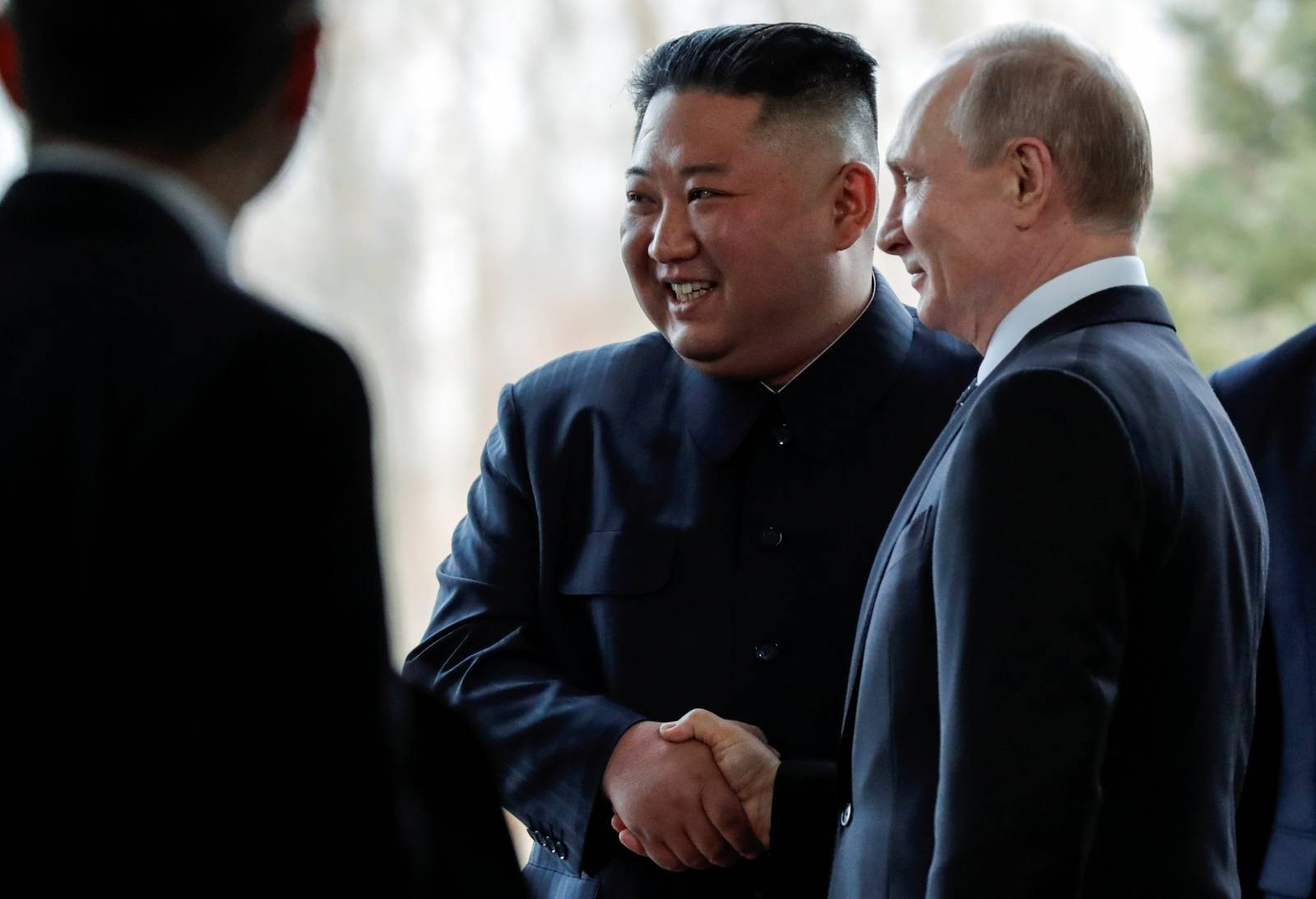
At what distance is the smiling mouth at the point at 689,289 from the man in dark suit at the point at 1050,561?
0.39 metres

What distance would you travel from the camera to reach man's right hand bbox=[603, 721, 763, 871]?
1809 mm

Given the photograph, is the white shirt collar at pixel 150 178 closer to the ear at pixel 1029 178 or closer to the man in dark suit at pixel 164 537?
the man in dark suit at pixel 164 537

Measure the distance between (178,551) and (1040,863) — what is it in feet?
2.62

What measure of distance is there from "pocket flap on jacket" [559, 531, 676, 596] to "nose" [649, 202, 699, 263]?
1.11ft

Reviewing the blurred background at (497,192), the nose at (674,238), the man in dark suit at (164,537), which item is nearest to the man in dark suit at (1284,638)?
the nose at (674,238)

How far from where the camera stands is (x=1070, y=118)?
5.09ft

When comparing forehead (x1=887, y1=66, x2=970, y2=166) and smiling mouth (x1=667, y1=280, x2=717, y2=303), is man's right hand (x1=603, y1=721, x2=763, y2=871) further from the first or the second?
forehead (x1=887, y1=66, x2=970, y2=166)

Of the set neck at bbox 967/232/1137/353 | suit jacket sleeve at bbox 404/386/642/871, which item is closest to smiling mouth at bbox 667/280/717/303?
suit jacket sleeve at bbox 404/386/642/871

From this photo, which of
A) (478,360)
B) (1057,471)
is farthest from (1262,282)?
(1057,471)

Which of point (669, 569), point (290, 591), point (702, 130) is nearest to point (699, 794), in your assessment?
point (669, 569)

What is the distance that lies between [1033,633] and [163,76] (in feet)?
2.68

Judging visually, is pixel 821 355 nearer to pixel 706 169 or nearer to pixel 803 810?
pixel 706 169

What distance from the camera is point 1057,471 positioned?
4.49 feet

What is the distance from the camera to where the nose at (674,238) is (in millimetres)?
1974
